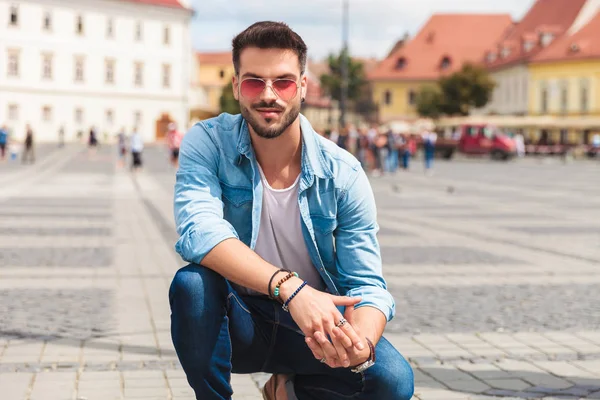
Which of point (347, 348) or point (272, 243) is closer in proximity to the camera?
point (347, 348)

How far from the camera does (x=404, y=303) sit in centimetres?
752

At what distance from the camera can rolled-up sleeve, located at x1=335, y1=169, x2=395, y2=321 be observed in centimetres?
340

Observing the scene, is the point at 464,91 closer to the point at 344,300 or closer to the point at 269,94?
the point at 269,94

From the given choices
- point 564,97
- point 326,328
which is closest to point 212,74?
point 564,97

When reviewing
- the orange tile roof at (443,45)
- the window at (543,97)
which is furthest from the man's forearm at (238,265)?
the orange tile roof at (443,45)

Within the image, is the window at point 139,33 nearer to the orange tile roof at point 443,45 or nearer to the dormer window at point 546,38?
the orange tile roof at point 443,45

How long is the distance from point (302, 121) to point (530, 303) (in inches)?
178

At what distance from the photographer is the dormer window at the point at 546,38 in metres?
76.6

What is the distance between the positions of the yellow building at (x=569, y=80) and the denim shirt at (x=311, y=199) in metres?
66.5

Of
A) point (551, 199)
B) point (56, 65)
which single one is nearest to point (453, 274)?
point (551, 199)

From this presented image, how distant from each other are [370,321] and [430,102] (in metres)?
77.8

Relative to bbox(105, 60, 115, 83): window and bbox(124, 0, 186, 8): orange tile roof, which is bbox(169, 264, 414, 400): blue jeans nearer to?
bbox(105, 60, 115, 83): window

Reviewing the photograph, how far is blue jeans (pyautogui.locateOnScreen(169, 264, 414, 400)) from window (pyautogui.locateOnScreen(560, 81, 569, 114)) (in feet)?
235

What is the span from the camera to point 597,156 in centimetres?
5494
